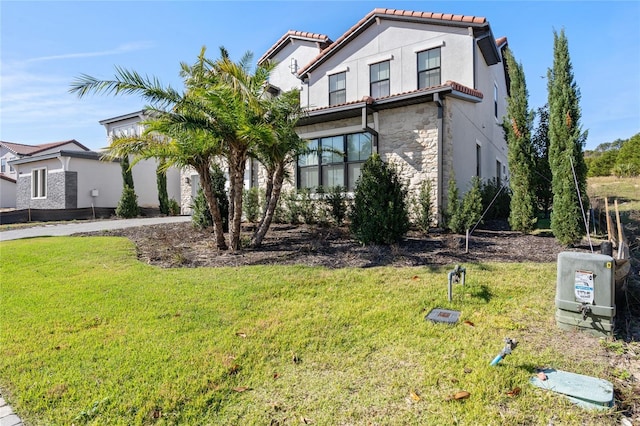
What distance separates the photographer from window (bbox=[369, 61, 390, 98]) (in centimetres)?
1282

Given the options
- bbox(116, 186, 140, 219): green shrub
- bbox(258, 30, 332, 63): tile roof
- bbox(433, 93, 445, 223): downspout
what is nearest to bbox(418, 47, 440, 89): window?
bbox(433, 93, 445, 223): downspout

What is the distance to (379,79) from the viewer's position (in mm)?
12984

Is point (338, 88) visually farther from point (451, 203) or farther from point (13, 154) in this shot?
point (13, 154)

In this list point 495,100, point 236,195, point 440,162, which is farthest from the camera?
point 495,100

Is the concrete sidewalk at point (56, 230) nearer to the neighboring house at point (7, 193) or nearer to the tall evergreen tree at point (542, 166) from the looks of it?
the tall evergreen tree at point (542, 166)

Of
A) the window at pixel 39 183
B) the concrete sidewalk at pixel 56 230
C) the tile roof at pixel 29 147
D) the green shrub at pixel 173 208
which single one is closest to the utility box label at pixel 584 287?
the concrete sidewalk at pixel 56 230

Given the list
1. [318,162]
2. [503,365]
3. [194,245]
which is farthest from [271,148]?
[503,365]

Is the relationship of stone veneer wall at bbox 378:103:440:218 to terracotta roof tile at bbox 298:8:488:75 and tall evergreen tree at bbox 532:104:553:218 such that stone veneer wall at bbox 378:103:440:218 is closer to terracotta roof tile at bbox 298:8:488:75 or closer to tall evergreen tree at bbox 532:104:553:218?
tall evergreen tree at bbox 532:104:553:218

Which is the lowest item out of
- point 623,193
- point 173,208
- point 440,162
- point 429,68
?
point 173,208

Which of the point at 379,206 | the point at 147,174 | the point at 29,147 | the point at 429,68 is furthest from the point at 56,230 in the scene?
the point at 29,147

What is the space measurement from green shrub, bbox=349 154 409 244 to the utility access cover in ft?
11.2

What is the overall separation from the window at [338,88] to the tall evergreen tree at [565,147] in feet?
24.9

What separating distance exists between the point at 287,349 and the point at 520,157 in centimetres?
804

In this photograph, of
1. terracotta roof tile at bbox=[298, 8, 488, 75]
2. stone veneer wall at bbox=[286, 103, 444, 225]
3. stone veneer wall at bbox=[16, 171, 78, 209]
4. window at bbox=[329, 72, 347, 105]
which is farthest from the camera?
stone veneer wall at bbox=[16, 171, 78, 209]
